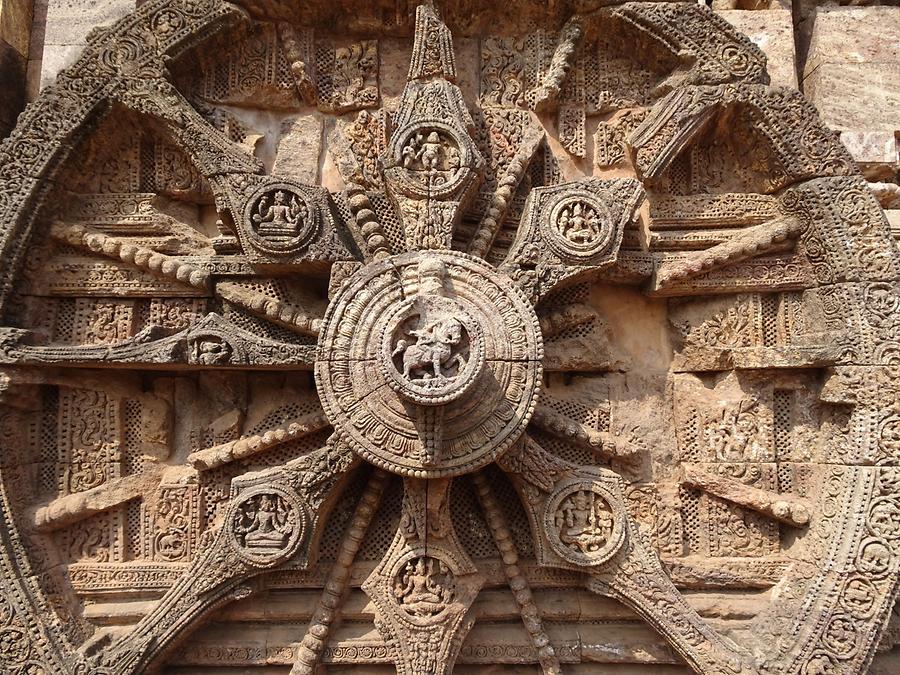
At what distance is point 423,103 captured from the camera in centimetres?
340

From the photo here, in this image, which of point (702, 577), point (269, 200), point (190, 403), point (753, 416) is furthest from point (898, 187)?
point (190, 403)

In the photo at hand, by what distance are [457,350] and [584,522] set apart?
138 centimetres

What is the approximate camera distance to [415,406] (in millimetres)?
2996

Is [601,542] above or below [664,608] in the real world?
above

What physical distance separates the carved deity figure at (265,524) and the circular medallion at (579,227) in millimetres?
2337

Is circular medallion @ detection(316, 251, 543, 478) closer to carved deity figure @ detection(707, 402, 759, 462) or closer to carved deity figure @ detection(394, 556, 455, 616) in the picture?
carved deity figure @ detection(394, 556, 455, 616)

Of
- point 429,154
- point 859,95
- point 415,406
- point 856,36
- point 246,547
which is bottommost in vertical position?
point 246,547

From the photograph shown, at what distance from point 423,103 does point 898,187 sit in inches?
139

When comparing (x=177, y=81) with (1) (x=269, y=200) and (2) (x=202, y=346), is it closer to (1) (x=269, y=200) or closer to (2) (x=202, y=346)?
(1) (x=269, y=200)

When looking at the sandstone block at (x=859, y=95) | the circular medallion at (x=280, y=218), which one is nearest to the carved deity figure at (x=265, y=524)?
the circular medallion at (x=280, y=218)

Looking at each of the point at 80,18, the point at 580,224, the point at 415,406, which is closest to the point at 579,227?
the point at 580,224

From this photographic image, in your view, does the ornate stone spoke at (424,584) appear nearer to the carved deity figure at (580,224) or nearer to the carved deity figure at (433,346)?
the carved deity figure at (433,346)

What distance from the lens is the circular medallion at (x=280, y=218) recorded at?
3.23 m

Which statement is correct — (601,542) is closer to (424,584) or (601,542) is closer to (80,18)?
(424,584)
